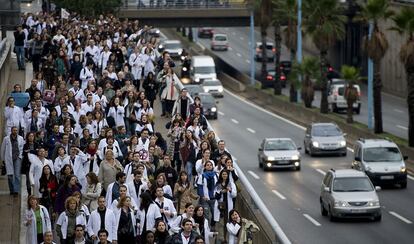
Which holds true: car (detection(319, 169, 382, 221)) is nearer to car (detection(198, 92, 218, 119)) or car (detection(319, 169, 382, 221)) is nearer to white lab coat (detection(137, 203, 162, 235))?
white lab coat (detection(137, 203, 162, 235))

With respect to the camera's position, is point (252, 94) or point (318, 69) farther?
point (252, 94)

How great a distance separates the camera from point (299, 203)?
4475cm

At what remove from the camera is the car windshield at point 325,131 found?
5731 cm

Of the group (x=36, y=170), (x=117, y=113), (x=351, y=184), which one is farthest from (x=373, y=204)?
(x=36, y=170)

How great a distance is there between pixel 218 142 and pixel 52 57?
14.9m

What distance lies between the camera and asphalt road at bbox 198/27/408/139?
73.7m

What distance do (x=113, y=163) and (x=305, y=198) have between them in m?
21.1

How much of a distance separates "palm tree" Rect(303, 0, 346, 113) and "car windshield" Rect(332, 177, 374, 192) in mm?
35409

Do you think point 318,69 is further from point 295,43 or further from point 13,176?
point 13,176

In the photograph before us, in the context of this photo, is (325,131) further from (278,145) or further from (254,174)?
(254,174)

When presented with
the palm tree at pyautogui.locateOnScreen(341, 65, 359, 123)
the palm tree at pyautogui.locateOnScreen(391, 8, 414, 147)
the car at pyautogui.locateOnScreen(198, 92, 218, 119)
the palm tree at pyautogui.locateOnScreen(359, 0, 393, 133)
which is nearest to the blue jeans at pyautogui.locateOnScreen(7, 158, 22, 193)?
the palm tree at pyautogui.locateOnScreen(391, 8, 414, 147)

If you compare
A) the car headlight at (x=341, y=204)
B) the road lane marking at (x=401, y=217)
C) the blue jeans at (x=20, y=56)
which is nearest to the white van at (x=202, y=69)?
the blue jeans at (x=20, y=56)

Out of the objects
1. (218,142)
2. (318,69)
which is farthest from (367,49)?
(218,142)

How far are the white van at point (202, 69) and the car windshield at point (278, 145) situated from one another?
109ft
